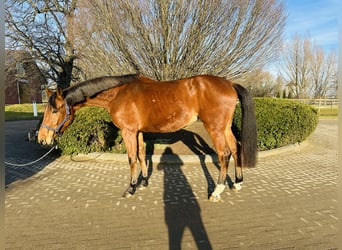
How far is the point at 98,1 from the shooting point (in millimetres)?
6742

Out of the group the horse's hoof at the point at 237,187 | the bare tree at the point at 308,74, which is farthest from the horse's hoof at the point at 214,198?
the bare tree at the point at 308,74

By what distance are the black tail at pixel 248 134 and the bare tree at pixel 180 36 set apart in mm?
3639

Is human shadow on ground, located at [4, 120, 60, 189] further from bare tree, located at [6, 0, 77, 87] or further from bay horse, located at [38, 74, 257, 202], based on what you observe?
bare tree, located at [6, 0, 77, 87]

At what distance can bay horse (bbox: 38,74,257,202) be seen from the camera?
378cm

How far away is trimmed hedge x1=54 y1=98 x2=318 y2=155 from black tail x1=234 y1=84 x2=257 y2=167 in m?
3.11

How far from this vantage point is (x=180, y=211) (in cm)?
331

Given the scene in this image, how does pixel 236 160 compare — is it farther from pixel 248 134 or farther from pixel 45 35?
pixel 45 35

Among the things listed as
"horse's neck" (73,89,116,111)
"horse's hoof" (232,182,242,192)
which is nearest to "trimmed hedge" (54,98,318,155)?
Answer: "horse's neck" (73,89,116,111)

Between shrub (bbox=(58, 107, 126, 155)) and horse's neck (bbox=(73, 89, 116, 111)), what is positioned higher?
horse's neck (bbox=(73, 89, 116, 111))

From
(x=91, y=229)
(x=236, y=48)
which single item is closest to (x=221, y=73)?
(x=236, y=48)

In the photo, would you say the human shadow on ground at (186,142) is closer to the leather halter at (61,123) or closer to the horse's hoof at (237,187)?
the horse's hoof at (237,187)

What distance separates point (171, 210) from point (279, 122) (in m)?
4.93

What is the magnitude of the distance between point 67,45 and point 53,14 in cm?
389

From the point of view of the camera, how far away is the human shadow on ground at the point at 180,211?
2652mm
